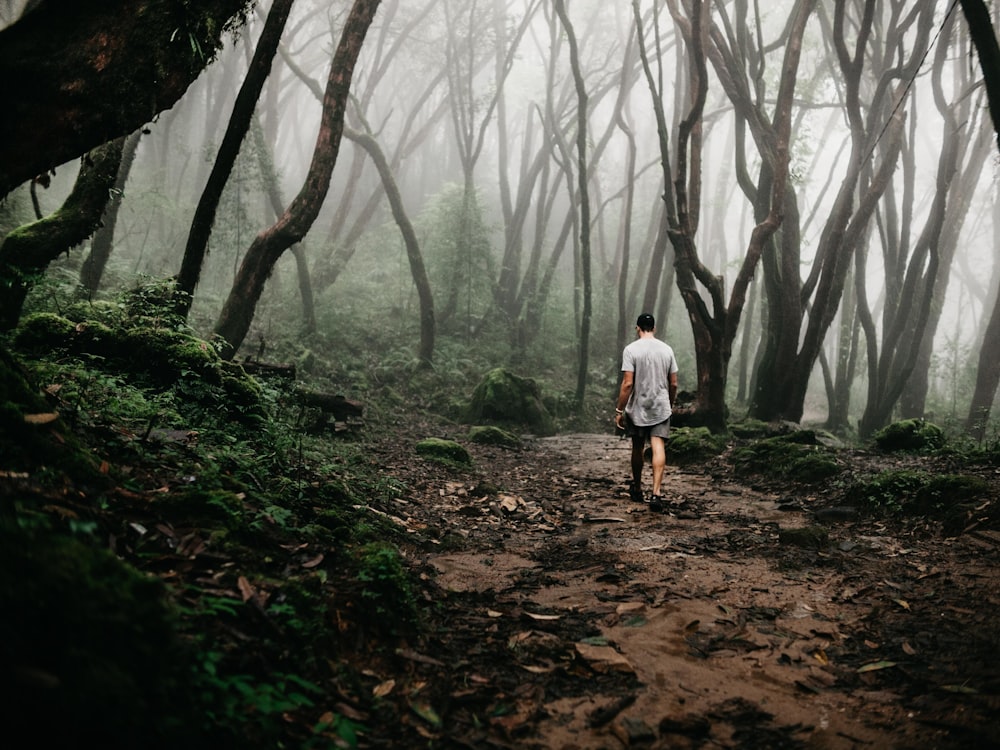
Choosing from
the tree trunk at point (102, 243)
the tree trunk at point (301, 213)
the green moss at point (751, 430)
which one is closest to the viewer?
the tree trunk at point (301, 213)

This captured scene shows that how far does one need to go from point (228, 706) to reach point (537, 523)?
402 centimetres

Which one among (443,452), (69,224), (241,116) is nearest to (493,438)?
(443,452)

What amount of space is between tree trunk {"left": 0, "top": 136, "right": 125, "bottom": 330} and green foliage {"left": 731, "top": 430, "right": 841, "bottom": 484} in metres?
8.50

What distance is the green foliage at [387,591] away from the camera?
2.79 meters

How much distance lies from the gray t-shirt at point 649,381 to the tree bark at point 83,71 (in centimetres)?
484

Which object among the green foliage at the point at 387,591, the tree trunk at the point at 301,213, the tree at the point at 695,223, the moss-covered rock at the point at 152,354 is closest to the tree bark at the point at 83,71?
the moss-covered rock at the point at 152,354

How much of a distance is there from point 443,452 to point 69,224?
5205 millimetres

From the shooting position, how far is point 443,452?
812cm

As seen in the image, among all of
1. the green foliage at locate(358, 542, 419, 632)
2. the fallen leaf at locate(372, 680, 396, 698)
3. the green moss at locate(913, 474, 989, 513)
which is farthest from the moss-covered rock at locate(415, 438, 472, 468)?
the fallen leaf at locate(372, 680, 396, 698)

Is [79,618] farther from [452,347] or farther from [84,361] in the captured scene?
[452,347]

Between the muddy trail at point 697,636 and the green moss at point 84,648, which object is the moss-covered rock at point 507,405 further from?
the green moss at point 84,648

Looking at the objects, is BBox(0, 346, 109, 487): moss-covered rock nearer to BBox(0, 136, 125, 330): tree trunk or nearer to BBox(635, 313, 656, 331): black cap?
BBox(0, 136, 125, 330): tree trunk

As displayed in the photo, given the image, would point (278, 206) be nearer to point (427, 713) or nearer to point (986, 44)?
point (986, 44)

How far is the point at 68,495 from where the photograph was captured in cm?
247
